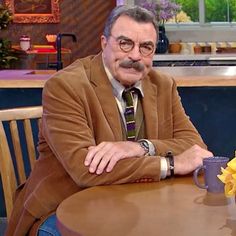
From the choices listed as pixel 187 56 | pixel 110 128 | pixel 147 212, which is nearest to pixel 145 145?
pixel 110 128

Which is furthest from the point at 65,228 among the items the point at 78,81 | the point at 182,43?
the point at 182,43

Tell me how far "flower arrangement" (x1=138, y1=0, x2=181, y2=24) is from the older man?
13.3 ft

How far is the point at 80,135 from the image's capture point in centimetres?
192

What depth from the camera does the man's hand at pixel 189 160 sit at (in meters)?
1.90

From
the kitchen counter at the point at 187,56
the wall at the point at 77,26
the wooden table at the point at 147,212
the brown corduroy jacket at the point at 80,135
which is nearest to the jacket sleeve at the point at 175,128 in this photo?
the brown corduroy jacket at the point at 80,135

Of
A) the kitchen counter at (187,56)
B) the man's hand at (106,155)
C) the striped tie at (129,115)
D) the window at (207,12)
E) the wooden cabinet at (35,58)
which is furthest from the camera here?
the wooden cabinet at (35,58)

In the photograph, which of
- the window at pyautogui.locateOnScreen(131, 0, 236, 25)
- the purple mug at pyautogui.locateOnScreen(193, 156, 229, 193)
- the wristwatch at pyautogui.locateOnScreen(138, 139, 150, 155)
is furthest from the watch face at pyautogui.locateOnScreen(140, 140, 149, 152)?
the window at pyautogui.locateOnScreen(131, 0, 236, 25)

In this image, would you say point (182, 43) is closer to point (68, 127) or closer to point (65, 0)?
point (65, 0)

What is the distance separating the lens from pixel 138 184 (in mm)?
1802

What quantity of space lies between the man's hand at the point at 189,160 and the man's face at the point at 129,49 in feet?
1.15

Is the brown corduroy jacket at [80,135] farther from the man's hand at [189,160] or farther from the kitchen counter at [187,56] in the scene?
the kitchen counter at [187,56]

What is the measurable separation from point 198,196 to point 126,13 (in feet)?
2.43

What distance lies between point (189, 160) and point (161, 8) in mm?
4527

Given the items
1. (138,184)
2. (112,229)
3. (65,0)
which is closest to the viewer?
(112,229)
